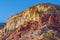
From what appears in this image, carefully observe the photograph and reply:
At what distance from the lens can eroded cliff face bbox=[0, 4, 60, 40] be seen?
2059 inches

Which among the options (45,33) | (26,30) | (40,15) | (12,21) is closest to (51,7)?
(40,15)

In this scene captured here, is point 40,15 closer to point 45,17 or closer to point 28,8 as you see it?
point 45,17

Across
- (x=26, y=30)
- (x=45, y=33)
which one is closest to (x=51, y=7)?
(x=26, y=30)

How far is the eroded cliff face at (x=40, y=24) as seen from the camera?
172ft

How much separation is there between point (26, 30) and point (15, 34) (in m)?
3.27

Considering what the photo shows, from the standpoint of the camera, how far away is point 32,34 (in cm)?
5441

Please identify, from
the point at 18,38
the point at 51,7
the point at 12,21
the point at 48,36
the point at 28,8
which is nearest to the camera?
the point at 48,36

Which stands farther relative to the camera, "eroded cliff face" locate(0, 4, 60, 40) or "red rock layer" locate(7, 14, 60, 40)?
"red rock layer" locate(7, 14, 60, 40)

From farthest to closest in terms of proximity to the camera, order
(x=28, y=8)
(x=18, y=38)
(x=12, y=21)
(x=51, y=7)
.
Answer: (x=12, y=21)
(x=28, y=8)
(x=51, y=7)
(x=18, y=38)

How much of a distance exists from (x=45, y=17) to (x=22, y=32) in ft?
15.5

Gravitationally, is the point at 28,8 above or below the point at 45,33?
above

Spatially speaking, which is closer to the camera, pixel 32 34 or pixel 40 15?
pixel 32 34

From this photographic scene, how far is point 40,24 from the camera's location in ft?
190

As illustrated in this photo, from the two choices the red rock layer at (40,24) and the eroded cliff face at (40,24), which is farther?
the red rock layer at (40,24)
